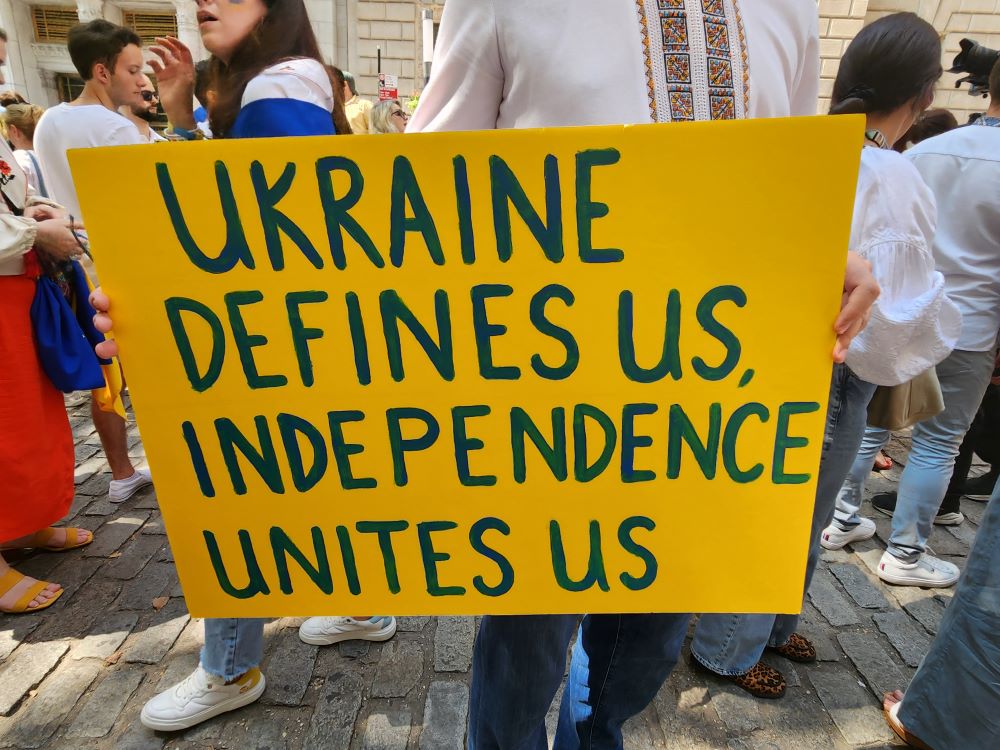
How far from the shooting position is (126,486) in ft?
9.85

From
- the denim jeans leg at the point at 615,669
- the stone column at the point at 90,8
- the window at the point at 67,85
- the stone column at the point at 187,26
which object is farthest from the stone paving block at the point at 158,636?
the window at the point at 67,85

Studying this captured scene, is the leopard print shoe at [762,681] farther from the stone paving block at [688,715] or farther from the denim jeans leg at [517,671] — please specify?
the denim jeans leg at [517,671]

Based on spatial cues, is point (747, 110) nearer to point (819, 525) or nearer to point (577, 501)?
point (577, 501)

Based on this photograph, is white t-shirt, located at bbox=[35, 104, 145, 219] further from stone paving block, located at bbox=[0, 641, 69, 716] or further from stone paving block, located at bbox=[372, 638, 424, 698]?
stone paving block, located at bbox=[372, 638, 424, 698]

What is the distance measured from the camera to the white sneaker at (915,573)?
2.51 meters

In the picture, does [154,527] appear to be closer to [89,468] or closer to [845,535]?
[89,468]

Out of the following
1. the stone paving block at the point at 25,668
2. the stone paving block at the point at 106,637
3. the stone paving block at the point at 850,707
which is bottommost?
the stone paving block at the point at 850,707

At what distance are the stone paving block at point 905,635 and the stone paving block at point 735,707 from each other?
688mm

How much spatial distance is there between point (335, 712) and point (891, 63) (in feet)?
8.02

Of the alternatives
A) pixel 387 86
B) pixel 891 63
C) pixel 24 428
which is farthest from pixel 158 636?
pixel 387 86

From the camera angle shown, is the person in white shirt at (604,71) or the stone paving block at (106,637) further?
the stone paving block at (106,637)

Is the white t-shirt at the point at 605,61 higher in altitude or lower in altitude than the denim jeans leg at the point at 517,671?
higher

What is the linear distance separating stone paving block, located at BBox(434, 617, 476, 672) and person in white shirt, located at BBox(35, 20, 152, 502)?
1.92 meters

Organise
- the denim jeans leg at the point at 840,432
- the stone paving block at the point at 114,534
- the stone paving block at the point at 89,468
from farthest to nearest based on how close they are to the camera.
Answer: the stone paving block at the point at 89,468 → the stone paving block at the point at 114,534 → the denim jeans leg at the point at 840,432
